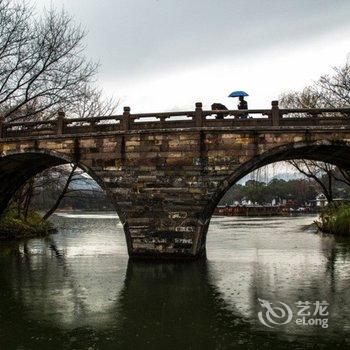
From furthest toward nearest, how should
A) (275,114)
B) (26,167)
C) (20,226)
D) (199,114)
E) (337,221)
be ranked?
(337,221)
(20,226)
(26,167)
(199,114)
(275,114)

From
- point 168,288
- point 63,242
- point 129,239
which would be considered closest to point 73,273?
point 129,239

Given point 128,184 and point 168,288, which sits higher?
point 128,184

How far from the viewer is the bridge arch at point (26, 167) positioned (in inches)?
730

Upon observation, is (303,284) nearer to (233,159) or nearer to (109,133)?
(233,159)

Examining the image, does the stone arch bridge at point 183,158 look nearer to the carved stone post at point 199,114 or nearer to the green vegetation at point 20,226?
the carved stone post at point 199,114

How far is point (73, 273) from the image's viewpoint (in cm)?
1573

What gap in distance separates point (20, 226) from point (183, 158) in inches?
613

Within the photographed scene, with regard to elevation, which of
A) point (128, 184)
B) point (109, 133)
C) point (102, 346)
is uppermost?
point (109, 133)

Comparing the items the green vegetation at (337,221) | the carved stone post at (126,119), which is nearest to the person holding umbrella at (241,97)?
the carved stone post at (126,119)

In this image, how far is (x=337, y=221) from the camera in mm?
29375

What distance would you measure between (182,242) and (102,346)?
9.28 meters

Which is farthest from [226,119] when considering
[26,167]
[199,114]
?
Answer: [26,167]

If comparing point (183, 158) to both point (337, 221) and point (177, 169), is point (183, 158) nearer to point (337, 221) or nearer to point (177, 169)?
point (177, 169)

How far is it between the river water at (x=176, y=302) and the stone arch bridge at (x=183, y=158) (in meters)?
1.50
